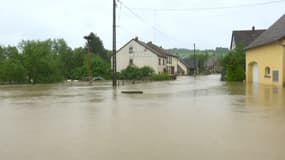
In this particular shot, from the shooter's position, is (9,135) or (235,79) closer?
(9,135)

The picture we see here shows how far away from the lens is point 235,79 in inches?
1501

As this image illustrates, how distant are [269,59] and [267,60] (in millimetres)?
519

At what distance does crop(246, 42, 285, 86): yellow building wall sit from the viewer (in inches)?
1048

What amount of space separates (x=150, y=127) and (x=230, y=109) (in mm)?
4670

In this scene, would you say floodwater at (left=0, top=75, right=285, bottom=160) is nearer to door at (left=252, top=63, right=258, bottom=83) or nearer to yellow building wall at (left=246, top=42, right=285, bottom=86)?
yellow building wall at (left=246, top=42, right=285, bottom=86)

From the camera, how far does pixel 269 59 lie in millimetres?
29328

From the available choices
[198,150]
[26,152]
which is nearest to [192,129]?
[198,150]

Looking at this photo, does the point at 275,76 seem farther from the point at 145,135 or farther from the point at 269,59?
the point at 145,135

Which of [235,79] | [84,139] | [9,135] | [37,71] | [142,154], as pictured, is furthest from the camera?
[37,71]

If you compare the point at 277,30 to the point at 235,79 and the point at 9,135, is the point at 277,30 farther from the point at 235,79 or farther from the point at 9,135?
the point at 9,135

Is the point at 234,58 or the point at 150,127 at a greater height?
the point at 234,58

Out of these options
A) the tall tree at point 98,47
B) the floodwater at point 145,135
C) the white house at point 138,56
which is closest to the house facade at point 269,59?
the floodwater at point 145,135

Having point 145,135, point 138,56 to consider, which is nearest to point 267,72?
point 145,135

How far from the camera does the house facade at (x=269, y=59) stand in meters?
26.6
